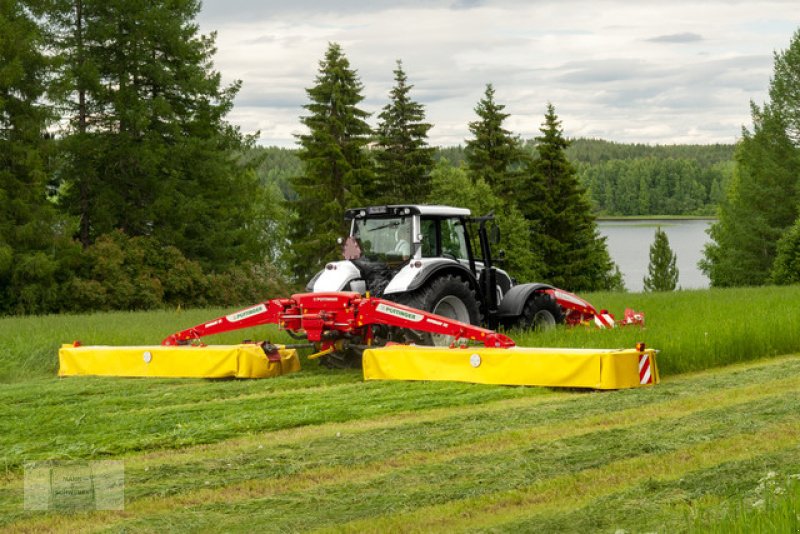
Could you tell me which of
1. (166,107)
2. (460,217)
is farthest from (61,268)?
(460,217)

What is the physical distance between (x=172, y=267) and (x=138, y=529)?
121 ft

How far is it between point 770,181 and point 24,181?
39.5 m

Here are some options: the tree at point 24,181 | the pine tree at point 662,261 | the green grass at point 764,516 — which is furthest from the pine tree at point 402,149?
the green grass at point 764,516

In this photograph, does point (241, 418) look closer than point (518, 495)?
No

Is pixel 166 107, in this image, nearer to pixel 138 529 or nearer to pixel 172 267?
pixel 172 267

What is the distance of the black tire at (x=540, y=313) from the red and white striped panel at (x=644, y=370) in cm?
354

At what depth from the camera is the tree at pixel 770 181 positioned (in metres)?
59.0

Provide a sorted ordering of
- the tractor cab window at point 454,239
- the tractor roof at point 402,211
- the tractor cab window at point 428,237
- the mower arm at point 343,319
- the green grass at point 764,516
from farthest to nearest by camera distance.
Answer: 1. the tractor cab window at point 454,239
2. the tractor cab window at point 428,237
3. the tractor roof at point 402,211
4. the mower arm at point 343,319
5. the green grass at point 764,516

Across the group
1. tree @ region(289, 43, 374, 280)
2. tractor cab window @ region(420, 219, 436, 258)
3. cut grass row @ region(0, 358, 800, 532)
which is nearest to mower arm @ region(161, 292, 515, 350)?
tractor cab window @ region(420, 219, 436, 258)

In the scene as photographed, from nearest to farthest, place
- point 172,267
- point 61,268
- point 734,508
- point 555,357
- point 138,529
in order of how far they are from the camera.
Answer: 1. point 734,508
2. point 138,529
3. point 555,357
4. point 61,268
5. point 172,267

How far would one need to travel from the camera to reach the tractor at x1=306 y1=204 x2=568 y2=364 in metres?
13.5

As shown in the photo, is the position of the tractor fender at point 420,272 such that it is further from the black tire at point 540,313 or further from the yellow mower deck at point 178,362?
the yellow mower deck at point 178,362

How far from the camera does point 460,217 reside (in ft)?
48.5

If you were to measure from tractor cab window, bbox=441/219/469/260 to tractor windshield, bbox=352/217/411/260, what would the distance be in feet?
2.03
